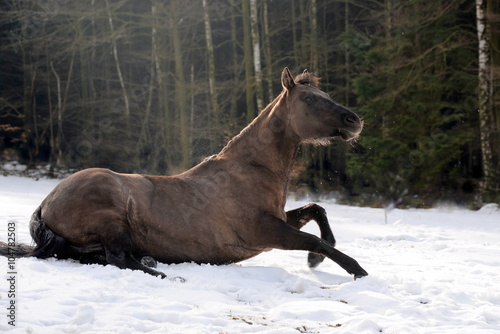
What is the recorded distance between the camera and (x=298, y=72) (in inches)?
848

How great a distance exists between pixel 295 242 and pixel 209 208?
973mm

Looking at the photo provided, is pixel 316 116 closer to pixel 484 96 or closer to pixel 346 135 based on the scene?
pixel 346 135

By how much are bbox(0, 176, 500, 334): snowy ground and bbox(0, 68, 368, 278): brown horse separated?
25 cm

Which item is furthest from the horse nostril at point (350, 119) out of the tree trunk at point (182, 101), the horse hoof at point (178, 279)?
→ the tree trunk at point (182, 101)

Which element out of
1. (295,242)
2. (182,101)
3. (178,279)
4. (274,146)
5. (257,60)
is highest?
(257,60)

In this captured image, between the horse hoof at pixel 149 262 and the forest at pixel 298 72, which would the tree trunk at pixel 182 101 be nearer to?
the forest at pixel 298 72

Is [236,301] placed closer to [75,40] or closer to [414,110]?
[414,110]

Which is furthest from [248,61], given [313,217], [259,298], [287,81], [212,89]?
[259,298]

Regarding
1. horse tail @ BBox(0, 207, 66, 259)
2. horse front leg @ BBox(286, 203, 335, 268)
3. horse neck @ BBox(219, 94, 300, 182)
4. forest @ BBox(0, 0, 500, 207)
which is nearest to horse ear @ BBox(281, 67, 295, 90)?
horse neck @ BBox(219, 94, 300, 182)

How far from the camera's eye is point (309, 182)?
63.9 feet

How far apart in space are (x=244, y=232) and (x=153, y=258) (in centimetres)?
98

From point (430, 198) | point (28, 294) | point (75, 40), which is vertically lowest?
point (430, 198)

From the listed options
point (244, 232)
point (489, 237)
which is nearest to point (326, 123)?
point (244, 232)

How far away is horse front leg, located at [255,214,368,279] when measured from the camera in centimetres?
510
